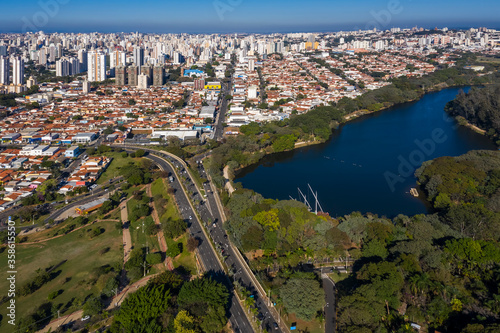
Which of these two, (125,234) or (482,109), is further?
(482,109)

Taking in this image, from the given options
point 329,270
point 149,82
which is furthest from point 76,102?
point 329,270

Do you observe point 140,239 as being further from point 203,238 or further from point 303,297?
point 303,297

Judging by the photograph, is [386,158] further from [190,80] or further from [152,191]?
[190,80]

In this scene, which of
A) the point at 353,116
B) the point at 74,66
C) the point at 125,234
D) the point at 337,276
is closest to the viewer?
the point at 337,276

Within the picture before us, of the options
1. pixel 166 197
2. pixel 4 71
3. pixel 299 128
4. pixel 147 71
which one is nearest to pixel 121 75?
pixel 147 71

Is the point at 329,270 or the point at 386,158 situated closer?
the point at 329,270

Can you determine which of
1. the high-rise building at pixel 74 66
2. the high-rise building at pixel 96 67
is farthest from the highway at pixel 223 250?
the high-rise building at pixel 74 66
